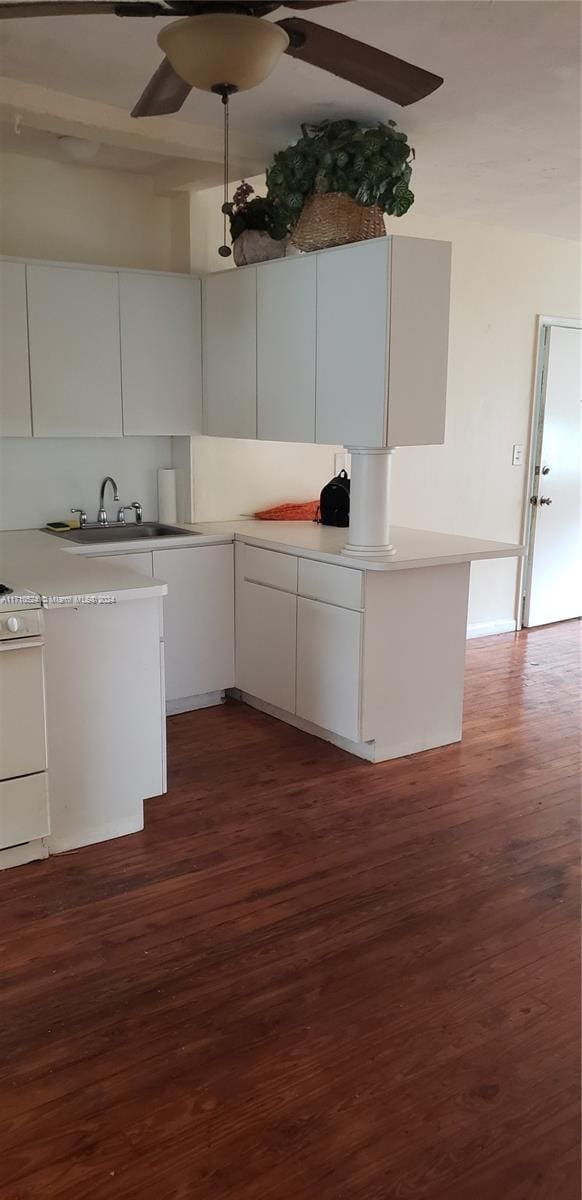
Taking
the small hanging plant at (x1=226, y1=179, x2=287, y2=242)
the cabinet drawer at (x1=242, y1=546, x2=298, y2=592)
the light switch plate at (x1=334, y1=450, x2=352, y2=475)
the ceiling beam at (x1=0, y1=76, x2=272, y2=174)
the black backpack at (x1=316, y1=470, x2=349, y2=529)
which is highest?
the ceiling beam at (x1=0, y1=76, x2=272, y2=174)

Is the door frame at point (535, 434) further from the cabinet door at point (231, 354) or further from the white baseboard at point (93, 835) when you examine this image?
the white baseboard at point (93, 835)

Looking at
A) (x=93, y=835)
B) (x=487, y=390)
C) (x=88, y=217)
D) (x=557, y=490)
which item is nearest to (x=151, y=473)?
(x=88, y=217)

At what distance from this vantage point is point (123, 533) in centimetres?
439

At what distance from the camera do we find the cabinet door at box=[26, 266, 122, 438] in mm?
3844

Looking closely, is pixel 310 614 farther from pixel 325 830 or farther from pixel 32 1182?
pixel 32 1182

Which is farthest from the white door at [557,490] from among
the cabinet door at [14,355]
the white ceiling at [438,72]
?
the cabinet door at [14,355]

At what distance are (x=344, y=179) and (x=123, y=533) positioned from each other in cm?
192

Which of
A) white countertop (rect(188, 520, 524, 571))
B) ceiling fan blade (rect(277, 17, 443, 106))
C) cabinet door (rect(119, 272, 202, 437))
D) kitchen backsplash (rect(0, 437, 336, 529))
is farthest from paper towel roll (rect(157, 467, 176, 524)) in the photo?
ceiling fan blade (rect(277, 17, 443, 106))

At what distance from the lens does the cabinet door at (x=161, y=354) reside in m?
4.09

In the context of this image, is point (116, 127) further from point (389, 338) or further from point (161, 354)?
point (389, 338)

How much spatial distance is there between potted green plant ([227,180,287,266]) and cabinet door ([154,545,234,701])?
1339 mm

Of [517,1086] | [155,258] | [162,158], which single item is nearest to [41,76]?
[162,158]

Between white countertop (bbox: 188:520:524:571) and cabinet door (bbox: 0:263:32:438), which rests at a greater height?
cabinet door (bbox: 0:263:32:438)

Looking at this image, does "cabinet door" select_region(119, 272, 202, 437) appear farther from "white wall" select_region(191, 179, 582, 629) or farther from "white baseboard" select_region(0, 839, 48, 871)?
"white baseboard" select_region(0, 839, 48, 871)
